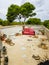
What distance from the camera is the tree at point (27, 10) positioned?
267 ft

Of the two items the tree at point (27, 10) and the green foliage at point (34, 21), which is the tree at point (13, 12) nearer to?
the tree at point (27, 10)

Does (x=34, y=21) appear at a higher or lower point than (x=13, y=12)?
lower

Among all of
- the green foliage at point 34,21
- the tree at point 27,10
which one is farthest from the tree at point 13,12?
the green foliage at point 34,21

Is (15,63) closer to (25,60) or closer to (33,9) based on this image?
(25,60)

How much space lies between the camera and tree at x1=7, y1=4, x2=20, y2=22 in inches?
3171

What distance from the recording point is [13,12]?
81.1 m

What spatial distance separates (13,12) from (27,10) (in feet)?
19.1

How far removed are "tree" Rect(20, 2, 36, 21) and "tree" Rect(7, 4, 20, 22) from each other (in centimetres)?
194

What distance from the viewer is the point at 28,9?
275 feet

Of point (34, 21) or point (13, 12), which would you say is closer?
point (34, 21)

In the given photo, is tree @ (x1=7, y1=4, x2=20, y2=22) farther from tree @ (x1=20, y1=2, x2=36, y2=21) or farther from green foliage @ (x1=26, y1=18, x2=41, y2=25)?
green foliage @ (x1=26, y1=18, x2=41, y2=25)

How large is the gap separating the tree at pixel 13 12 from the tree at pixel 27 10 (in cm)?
194

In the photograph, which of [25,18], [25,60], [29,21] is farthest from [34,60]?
[25,18]

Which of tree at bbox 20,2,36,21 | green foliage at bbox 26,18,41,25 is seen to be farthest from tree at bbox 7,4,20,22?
green foliage at bbox 26,18,41,25
